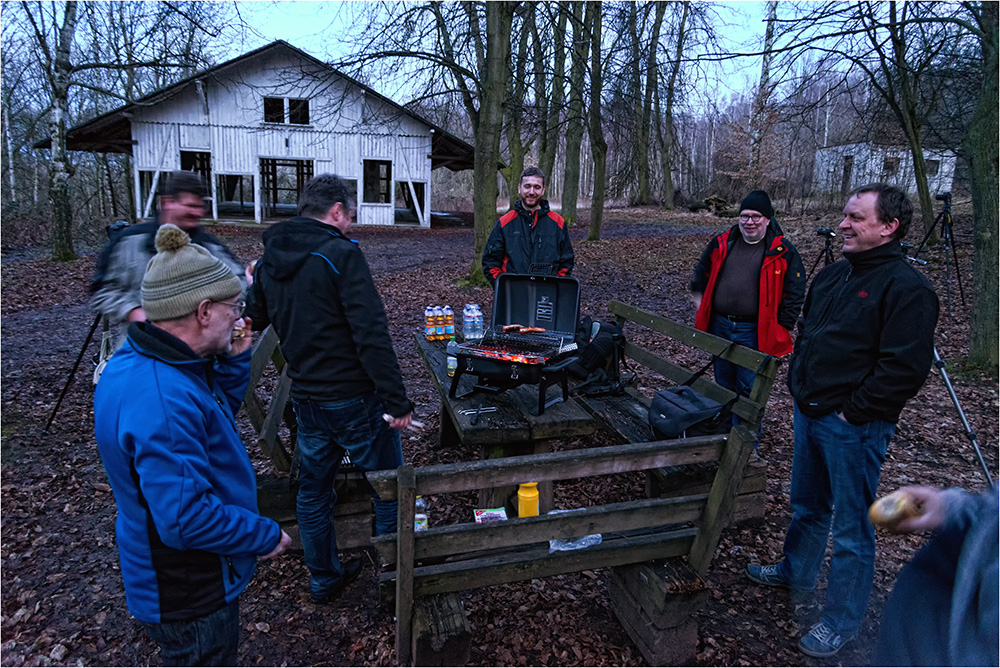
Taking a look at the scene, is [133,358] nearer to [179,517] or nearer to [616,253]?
[179,517]

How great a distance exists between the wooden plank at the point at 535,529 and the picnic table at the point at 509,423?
0.84 m

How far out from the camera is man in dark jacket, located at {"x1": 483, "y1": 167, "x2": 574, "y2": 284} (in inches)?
215

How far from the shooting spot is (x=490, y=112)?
11.6m

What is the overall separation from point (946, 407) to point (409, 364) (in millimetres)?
5763

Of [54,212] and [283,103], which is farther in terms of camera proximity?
[283,103]

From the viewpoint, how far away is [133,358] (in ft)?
6.07

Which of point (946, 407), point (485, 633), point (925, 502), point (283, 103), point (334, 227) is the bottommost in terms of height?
point (485, 633)

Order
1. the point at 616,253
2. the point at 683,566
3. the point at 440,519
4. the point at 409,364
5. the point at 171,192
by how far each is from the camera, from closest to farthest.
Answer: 1. the point at 683,566
2. the point at 171,192
3. the point at 440,519
4. the point at 409,364
5. the point at 616,253

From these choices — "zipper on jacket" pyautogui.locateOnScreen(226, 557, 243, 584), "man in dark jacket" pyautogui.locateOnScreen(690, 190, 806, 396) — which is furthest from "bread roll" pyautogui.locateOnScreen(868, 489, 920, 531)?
"man in dark jacket" pyautogui.locateOnScreen(690, 190, 806, 396)

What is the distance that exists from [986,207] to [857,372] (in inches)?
227

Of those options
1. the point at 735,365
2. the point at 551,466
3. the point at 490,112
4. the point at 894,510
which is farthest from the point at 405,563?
the point at 490,112

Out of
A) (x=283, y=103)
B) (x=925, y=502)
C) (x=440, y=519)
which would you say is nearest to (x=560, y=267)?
(x=440, y=519)

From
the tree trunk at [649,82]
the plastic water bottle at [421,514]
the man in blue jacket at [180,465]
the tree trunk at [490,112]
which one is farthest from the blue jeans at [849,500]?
the tree trunk at [490,112]

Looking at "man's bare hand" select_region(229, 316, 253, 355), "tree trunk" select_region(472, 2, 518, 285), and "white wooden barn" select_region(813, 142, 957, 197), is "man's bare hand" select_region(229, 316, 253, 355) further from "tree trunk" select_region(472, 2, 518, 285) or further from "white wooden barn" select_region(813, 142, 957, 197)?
"white wooden barn" select_region(813, 142, 957, 197)
